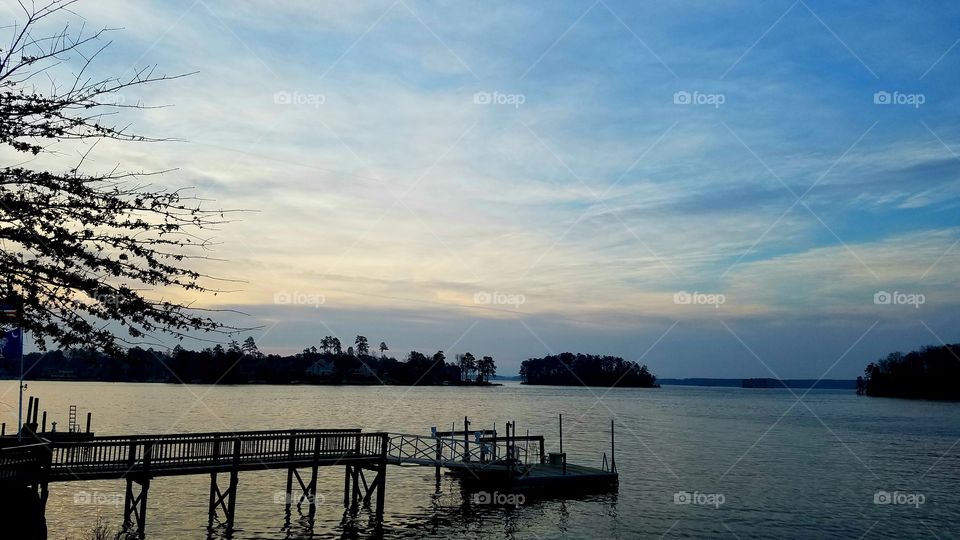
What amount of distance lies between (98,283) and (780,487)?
5140 cm

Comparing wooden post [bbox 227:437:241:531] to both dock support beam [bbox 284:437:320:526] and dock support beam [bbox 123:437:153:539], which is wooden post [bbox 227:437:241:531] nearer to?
dock support beam [bbox 284:437:320:526]

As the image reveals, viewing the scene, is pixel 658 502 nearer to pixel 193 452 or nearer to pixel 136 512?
pixel 193 452

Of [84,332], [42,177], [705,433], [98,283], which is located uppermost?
[42,177]

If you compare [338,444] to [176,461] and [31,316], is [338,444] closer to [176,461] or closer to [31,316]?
[176,461]

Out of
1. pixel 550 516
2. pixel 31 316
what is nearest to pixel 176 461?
pixel 550 516

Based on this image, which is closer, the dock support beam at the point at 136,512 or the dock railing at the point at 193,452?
the dock railing at the point at 193,452

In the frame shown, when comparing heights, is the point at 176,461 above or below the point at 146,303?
below

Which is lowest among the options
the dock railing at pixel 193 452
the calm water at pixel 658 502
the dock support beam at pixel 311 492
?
the calm water at pixel 658 502

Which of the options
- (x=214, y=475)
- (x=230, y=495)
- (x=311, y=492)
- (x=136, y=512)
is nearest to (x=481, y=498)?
(x=311, y=492)

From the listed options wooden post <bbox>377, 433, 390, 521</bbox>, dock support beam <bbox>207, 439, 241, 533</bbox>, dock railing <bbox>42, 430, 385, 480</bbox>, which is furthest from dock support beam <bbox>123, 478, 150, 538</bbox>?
wooden post <bbox>377, 433, 390, 521</bbox>

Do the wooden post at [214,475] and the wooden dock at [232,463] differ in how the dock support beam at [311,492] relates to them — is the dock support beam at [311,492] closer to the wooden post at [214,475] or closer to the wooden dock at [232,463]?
the wooden dock at [232,463]

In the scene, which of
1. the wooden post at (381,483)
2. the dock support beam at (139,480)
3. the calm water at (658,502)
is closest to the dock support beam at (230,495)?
the calm water at (658,502)

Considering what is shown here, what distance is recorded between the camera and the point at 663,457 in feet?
215

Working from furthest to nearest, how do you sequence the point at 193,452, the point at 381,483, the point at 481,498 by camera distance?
the point at 481,498
the point at 381,483
the point at 193,452
